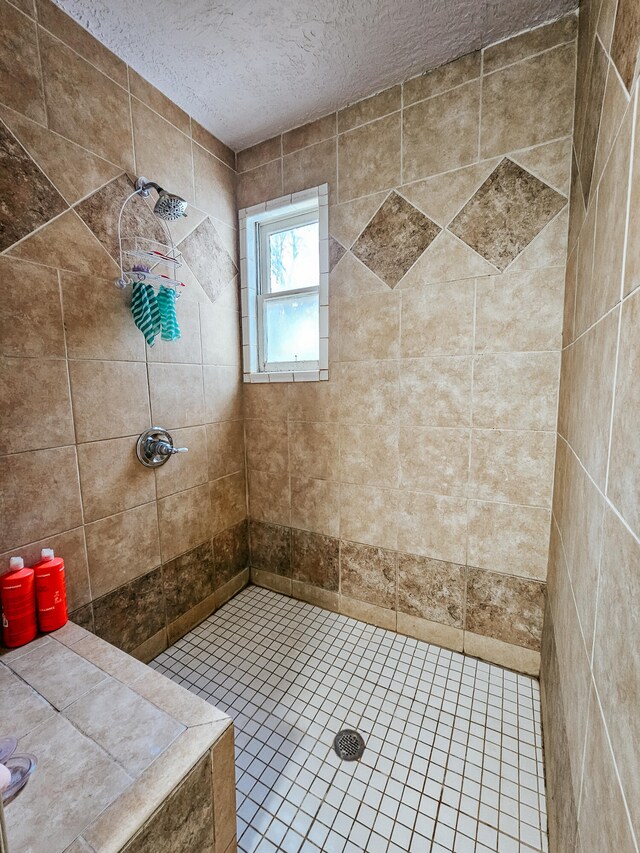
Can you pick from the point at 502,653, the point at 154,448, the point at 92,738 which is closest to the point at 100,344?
the point at 154,448

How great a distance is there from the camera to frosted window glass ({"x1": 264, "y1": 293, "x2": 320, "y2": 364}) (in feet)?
6.15

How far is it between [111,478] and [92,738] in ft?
2.72

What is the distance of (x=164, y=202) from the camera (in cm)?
138

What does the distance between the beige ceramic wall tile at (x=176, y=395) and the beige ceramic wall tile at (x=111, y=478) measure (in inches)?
7.5

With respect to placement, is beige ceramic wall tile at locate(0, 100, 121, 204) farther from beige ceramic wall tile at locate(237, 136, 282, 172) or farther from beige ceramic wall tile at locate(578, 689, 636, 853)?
beige ceramic wall tile at locate(578, 689, 636, 853)

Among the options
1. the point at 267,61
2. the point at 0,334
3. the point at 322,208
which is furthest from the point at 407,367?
the point at 0,334

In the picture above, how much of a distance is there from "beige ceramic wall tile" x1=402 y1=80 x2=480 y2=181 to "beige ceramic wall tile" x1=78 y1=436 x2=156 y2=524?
5.40ft

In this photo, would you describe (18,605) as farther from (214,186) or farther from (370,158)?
(370,158)

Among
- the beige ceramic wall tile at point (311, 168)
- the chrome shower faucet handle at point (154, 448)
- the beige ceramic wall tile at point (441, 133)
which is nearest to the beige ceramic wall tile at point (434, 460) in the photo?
the chrome shower faucet handle at point (154, 448)

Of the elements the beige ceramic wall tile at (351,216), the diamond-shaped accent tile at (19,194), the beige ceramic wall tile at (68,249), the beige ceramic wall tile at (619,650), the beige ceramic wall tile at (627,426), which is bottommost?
the beige ceramic wall tile at (619,650)

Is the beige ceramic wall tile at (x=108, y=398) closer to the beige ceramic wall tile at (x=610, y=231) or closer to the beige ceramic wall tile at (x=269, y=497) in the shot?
the beige ceramic wall tile at (x=269, y=497)

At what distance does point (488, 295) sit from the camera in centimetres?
139

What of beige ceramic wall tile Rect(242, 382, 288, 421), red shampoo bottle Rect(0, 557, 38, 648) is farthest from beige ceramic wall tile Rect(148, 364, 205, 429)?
red shampoo bottle Rect(0, 557, 38, 648)

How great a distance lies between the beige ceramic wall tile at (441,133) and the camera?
1.36 m
